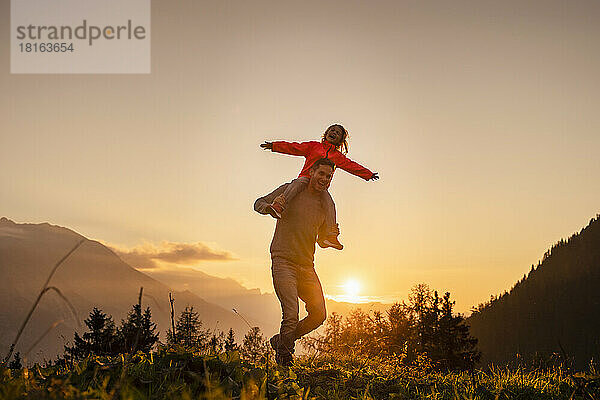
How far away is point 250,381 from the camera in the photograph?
412 centimetres

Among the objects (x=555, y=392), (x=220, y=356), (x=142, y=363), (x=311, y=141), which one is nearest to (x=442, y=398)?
(x=555, y=392)

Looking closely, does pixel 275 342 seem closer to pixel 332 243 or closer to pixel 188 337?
pixel 332 243

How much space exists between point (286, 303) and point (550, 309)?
122m

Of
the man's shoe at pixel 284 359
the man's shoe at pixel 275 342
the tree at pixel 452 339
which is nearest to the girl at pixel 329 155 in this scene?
the man's shoe at pixel 275 342

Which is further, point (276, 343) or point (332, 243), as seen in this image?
point (332, 243)

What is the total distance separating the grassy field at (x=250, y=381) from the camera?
352 cm

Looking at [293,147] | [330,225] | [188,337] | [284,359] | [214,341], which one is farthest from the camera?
[293,147]

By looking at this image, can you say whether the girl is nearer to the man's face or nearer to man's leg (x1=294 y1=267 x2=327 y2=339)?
the man's face

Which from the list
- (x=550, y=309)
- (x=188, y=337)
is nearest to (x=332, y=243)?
(x=188, y=337)

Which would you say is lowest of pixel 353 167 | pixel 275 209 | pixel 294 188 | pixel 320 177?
pixel 275 209

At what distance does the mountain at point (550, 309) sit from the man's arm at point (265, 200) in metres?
103

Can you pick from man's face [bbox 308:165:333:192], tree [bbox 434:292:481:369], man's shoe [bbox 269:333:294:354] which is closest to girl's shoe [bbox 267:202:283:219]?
man's face [bbox 308:165:333:192]

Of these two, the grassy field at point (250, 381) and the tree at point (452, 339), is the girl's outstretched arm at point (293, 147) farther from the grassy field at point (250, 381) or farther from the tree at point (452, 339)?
the tree at point (452, 339)

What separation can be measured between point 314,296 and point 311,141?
8.91ft
